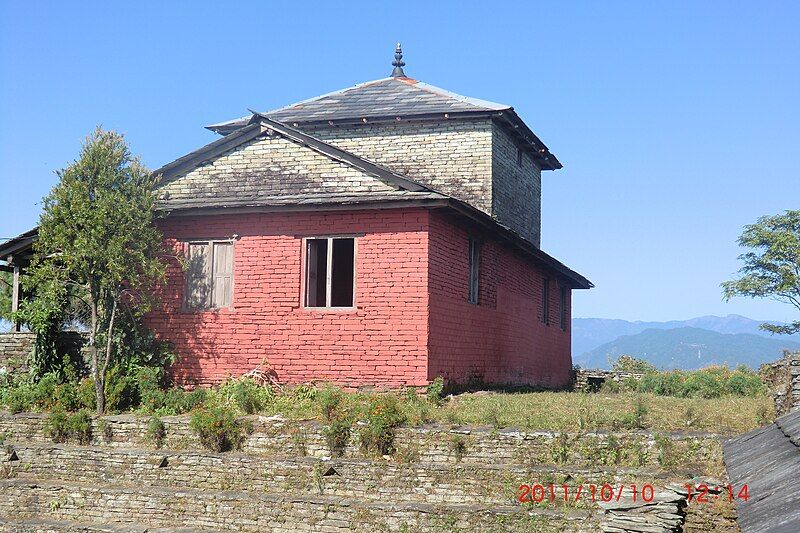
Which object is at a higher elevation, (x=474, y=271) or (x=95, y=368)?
(x=474, y=271)

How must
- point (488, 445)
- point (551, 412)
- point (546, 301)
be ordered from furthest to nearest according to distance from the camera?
point (546, 301) → point (551, 412) → point (488, 445)

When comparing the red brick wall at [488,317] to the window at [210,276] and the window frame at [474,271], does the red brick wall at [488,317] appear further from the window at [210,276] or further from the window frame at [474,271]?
the window at [210,276]

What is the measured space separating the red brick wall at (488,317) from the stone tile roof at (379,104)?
4660 mm

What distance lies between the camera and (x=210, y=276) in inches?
741

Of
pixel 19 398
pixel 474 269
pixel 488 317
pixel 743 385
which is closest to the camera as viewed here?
pixel 19 398

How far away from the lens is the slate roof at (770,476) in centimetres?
486

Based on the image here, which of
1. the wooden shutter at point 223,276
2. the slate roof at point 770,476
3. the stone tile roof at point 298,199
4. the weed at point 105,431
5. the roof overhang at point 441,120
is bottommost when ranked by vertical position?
the weed at point 105,431

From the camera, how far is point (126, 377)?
59.5 ft

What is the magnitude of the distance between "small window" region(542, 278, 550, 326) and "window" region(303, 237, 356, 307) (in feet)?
20.9

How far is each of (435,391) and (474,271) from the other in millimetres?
4221

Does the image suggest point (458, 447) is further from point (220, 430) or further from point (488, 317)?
point (488, 317)

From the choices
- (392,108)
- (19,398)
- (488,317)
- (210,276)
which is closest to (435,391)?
(488,317)
